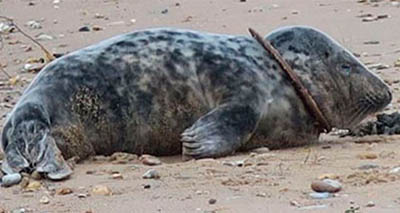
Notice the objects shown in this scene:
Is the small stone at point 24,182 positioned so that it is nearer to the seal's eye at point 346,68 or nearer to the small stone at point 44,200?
the small stone at point 44,200

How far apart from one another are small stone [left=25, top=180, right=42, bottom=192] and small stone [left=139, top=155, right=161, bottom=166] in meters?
0.60

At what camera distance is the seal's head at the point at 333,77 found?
5.87 metres

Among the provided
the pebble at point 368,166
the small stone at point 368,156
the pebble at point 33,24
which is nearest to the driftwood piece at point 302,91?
the small stone at point 368,156

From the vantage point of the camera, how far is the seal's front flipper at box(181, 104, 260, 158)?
5336 millimetres

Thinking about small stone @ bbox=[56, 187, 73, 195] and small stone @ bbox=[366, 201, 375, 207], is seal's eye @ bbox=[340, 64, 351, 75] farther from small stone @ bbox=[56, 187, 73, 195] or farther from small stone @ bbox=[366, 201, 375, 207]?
→ small stone @ bbox=[366, 201, 375, 207]

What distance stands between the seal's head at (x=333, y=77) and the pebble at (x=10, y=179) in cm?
168

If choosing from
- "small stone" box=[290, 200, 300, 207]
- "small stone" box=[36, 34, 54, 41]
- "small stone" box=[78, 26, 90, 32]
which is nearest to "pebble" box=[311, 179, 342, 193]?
"small stone" box=[290, 200, 300, 207]

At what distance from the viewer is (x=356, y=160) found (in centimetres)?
502

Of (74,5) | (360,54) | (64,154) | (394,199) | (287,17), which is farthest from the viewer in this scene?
(74,5)

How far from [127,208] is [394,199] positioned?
0.92 metres

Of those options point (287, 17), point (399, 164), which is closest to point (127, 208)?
point (399, 164)

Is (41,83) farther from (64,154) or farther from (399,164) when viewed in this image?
(399,164)

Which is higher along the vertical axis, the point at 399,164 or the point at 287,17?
the point at 399,164

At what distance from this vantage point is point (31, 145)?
5.04m
